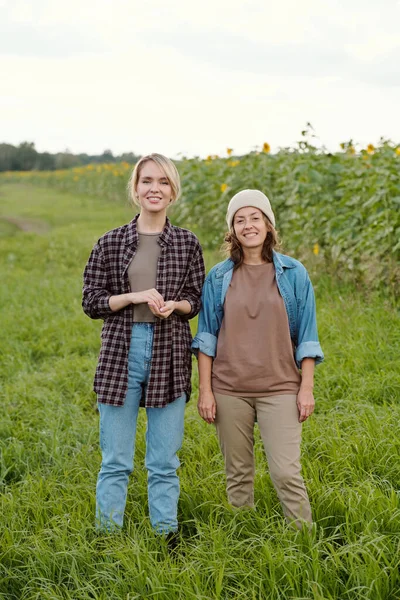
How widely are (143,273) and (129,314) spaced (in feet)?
0.54

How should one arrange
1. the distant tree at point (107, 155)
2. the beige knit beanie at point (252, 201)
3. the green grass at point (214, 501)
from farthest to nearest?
the distant tree at point (107, 155) < the beige knit beanie at point (252, 201) < the green grass at point (214, 501)

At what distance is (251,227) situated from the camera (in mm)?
2664

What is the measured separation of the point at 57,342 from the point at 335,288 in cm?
235

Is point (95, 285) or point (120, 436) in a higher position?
point (95, 285)

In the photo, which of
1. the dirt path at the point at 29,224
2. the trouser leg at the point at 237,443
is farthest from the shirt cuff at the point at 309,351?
the dirt path at the point at 29,224

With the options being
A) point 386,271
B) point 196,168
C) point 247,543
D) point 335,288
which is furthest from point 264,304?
point 196,168

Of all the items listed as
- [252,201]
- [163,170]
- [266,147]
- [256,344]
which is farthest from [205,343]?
[266,147]

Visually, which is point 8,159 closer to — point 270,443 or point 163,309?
point 163,309

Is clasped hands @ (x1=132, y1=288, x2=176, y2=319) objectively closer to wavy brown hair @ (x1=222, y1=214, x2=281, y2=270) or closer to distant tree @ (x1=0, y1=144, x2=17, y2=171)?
wavy brown hair @ (x1=222, y1=214, x2=281, y2=270)

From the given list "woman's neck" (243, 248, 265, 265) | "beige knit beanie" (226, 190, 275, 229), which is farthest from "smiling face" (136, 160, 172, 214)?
"woman's neck" (243, 248, 265, 265)

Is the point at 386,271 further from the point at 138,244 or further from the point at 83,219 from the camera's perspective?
the point at 83,219

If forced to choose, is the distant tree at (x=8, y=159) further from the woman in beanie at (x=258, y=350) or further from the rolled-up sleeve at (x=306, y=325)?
the rolled-up sleeve at (x=306, y=325)

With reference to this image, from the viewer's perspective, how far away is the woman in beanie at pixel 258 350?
2609 millimetres

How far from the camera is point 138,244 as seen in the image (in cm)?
274
